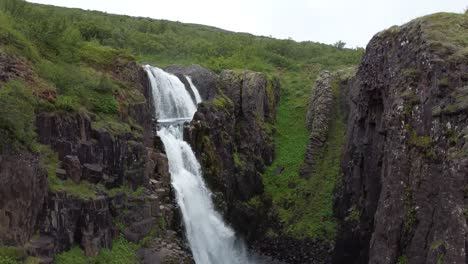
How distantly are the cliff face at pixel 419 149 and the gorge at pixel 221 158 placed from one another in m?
0.07

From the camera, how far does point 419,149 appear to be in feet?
64.5

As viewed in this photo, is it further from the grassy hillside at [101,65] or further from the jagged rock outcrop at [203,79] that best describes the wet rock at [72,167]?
the jagged rock outcrop at [203,79]

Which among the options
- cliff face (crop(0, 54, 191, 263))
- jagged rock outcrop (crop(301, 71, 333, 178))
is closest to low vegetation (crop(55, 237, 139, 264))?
cliff face (crop(0, 54, 191, 263))

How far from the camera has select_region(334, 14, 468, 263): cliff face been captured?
→ 16719mm

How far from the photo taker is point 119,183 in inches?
910

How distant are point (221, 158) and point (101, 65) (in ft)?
33.6

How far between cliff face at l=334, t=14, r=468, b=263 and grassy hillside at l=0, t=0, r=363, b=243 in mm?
11381

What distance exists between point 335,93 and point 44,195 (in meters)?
29.8

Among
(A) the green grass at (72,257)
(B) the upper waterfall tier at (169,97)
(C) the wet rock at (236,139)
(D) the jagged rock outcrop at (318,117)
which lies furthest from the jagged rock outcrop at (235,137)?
(A) the green grass at (72,257)

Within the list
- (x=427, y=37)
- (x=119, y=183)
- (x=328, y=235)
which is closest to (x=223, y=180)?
(x=328, y=235)

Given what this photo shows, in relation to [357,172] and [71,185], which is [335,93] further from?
[71,185]

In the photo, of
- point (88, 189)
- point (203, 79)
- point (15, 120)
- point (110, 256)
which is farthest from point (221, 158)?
point (15, 120)

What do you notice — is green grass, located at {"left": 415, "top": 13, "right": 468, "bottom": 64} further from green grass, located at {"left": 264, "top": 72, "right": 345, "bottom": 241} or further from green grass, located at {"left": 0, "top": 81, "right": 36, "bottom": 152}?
green grass, located at {"left": 0, "top": 81, "right": 36, "bottom": 152}

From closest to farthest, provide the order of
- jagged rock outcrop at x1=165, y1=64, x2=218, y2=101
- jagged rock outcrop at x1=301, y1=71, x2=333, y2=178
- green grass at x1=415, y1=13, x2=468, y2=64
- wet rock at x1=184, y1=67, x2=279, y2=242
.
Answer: green grass at x1=415, y1=13, x2=468, y2=64
wet rock at x1=184, y1=67, x2=279, y2=242
jagged rock outcrop at x1=165, y1=64, x2=218, y2=101
jagged rock outcrop at x1=301, y1=71, x2=333, y2=178
